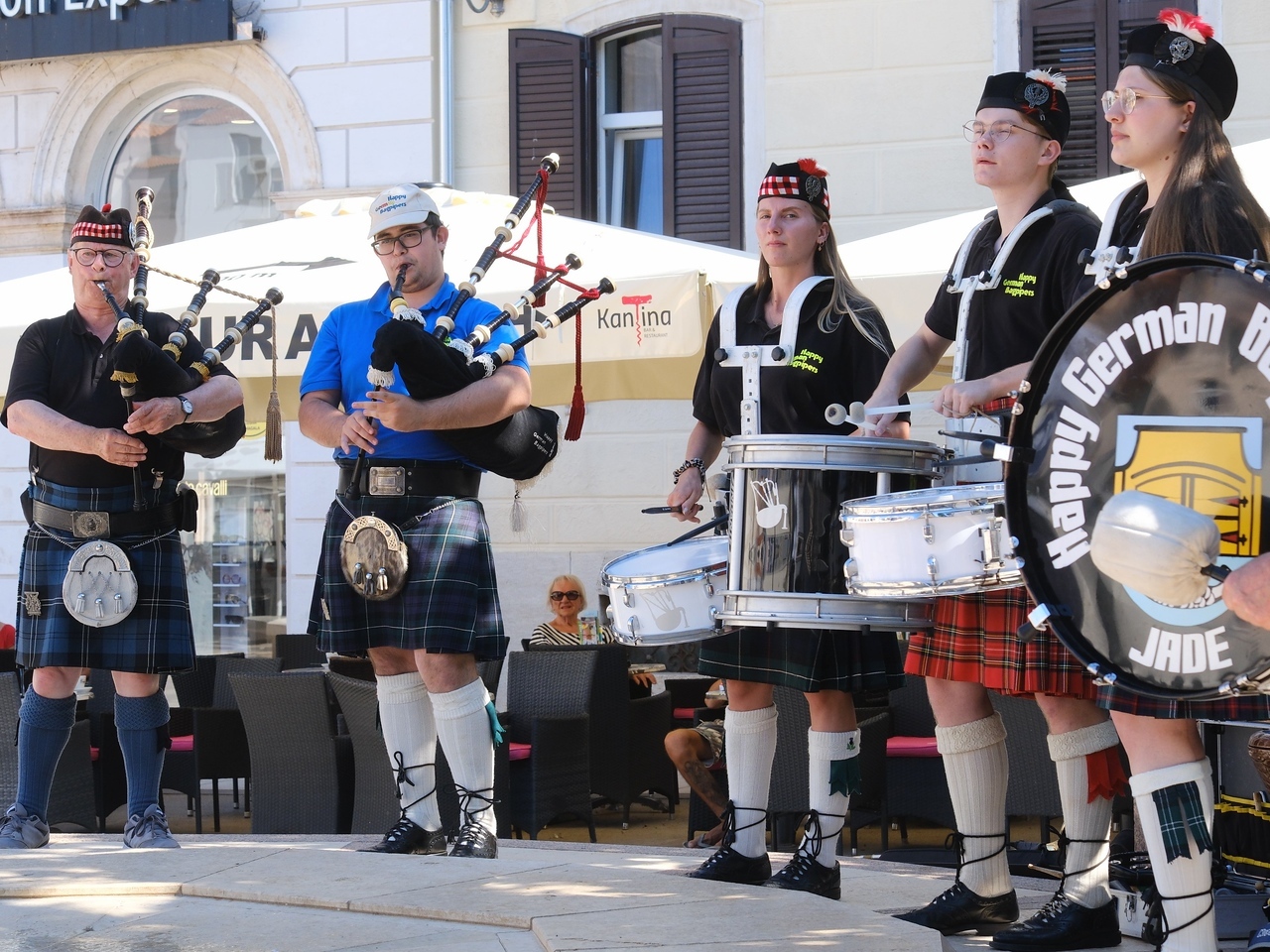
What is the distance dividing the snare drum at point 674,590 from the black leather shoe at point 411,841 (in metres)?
0.98

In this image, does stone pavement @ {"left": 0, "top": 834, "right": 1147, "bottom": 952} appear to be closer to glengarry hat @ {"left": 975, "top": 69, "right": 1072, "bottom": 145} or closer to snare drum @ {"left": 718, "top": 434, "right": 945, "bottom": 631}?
snare drum @ {"left": 718, "top": 434, "right": 945, "bottom": 631}

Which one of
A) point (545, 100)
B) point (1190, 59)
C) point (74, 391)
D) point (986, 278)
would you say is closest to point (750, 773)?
point (986, 278)

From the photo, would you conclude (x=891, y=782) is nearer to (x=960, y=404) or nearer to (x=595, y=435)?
(x=960, y=404)

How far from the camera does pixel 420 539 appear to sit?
4.18 metres

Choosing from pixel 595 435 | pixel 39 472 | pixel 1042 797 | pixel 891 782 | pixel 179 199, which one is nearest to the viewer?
pixel 39 472

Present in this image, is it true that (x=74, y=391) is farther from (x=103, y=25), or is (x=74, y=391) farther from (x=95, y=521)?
(x=103, y=25)

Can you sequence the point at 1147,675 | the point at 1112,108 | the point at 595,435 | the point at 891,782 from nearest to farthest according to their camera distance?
the point at 1147,675
the point at 1112,108
the point at 891,782
the point at 595,435

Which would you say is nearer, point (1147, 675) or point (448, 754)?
point (1147, 675)

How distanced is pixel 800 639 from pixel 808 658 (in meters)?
0.05

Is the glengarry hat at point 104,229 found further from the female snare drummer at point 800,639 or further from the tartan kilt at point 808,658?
the tartan kilt at point 808,658

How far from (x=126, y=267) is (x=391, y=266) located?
2.71 feet

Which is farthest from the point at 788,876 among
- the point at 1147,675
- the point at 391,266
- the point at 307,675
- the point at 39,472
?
the point at 307,675

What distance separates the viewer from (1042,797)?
559 centimetres

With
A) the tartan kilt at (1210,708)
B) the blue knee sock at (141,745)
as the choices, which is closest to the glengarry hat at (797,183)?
the tartan kilt at (1210,708)
